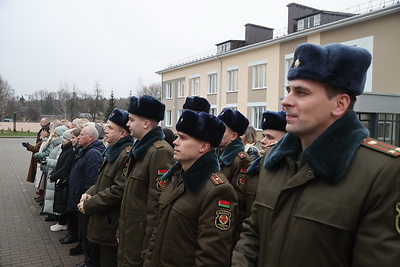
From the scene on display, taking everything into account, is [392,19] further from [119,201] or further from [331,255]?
[331,255]

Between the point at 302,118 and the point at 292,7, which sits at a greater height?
the point at 292,7

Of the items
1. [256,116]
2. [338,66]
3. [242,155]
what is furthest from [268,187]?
[256,116]

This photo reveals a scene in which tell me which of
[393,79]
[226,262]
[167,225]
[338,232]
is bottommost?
[226,262]

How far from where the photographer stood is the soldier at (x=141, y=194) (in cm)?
357

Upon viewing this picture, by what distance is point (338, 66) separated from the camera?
1.74 metres

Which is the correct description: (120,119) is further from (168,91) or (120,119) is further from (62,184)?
(168,91)

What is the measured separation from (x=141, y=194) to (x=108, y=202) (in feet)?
1.87

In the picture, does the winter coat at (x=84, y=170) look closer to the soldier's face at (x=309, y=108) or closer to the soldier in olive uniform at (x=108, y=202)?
the soldier in olive uniform at (x=108, y=202)

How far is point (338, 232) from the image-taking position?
1.60m

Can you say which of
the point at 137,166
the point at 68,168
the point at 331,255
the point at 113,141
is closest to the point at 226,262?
the point at 331,255

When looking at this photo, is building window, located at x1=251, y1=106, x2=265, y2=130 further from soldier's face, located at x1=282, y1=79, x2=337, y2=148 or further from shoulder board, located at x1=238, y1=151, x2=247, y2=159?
soldier's face, located at x1=282, y1=79, x2=337, y2=148

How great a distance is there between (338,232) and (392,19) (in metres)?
17.5

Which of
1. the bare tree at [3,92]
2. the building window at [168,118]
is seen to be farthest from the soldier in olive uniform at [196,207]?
the bare tree at [3,92]

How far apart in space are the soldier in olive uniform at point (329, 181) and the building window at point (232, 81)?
24611 mm
